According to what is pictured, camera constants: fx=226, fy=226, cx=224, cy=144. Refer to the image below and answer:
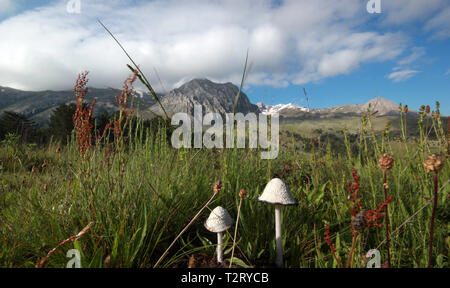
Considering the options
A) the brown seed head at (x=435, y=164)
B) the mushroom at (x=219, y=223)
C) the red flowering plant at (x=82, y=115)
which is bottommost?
the mushroom at (x=219, y=223)

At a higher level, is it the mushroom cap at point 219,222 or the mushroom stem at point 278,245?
the mushroom cap at point 219,222

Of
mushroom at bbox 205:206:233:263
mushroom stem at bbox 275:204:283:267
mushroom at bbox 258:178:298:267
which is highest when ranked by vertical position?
mushroom at bbox 258:178:298:267

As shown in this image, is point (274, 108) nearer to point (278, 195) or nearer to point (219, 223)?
point (278, 195)

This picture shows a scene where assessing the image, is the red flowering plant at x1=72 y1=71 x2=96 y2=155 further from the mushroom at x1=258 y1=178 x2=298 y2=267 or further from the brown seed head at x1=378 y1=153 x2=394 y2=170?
the brown seed head at x1=378 y1=153 x2=394 y2=170

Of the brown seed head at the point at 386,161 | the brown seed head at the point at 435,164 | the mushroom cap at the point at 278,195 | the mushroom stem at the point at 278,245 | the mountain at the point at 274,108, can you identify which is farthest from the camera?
the mountain at the point at 274,108

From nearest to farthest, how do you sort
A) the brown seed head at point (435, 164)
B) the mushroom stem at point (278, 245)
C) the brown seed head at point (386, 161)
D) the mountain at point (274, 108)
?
the brown seed head at point (435, 164) → the brown seed head at point (386, 161) → the mushroom stem at point (278, 245) → the mountain at point (274, 108)

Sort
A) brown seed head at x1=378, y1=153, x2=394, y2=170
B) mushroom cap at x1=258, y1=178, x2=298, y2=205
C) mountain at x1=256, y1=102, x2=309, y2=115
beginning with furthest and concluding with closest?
1. mountain at x1=256, y1=102, x2=309, y2=115
2. mushroom cap at x1=258, y1=178, x2=298, y2=205
3. brown seed head at x1=378, y1=153, x2=394, y2=170

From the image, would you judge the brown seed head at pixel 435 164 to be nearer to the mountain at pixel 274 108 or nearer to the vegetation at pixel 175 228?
the vegetation at pixel 175 228

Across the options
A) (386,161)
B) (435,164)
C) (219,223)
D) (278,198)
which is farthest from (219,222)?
(435,164)

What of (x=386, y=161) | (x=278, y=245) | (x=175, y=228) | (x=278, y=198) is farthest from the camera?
(x=175, y=228)

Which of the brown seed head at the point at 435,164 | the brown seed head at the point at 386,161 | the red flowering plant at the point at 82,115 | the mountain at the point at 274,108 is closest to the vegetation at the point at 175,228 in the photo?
the red flowering plant at the point at 82,115

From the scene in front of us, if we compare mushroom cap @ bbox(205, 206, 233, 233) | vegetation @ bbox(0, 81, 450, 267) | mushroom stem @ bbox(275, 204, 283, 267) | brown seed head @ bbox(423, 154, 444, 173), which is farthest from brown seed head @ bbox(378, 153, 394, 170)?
mushroom cap @ bbox(205, 206, 233, 233)
